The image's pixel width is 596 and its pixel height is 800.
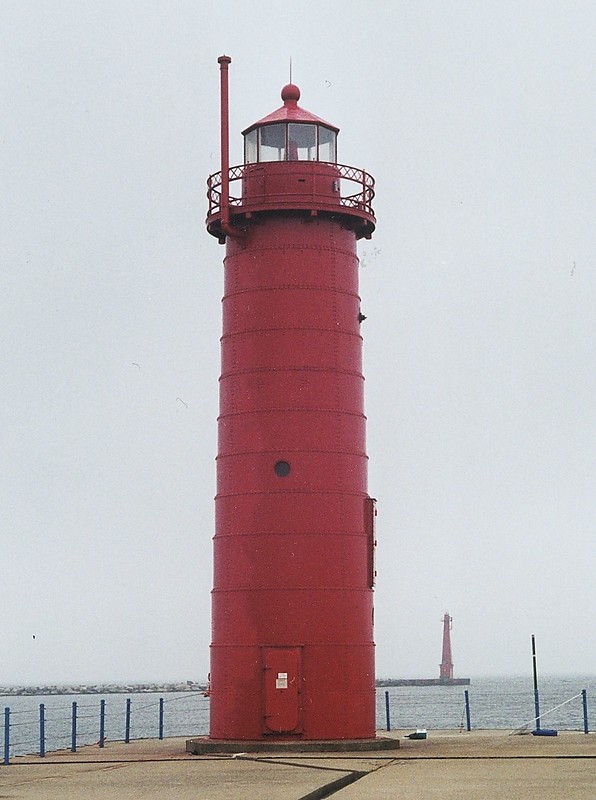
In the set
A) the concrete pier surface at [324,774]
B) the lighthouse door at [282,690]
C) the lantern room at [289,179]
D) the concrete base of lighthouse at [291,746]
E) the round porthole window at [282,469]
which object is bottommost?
the concrete pier surface at [324,774]

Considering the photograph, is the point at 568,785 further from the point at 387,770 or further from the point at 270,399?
the point at 270,399

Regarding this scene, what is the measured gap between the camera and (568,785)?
13.4 meters

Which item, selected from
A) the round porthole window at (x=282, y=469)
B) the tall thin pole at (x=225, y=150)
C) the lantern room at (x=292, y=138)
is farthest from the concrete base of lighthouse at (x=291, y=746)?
the lantern room at (x=292, y=138)

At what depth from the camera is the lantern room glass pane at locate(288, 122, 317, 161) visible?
74.2ft

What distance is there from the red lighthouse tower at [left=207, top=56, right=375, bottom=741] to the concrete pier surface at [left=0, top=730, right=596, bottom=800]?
5.02ft

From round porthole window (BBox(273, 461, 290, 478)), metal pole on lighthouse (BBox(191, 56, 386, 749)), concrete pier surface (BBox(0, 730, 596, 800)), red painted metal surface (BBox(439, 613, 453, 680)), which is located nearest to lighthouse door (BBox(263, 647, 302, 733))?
metal pole on lighthouse (BBox(191, 56, 386, 749))

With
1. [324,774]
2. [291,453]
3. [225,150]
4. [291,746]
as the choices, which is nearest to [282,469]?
[291,453]

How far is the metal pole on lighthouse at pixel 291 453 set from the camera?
21000 mm

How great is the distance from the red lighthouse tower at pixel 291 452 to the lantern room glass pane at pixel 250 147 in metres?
0.03

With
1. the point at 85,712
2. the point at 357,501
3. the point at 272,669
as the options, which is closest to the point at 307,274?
the point at 357,501

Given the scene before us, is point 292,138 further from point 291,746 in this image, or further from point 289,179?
point 291,746

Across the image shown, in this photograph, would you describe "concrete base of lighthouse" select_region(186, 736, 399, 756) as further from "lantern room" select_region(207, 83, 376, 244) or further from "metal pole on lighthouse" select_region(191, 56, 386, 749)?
"lantern room" select_region(207, 83, 376, 244)

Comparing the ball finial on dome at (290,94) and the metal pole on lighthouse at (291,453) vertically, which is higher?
the ball finial on dome at (290,94)

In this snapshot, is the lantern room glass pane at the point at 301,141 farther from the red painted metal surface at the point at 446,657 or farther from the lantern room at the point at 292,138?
the red painted metal surface at the point at 446,657
